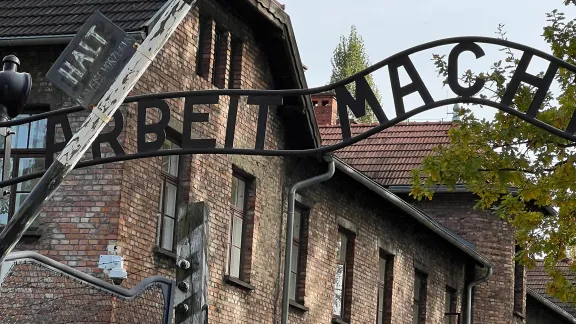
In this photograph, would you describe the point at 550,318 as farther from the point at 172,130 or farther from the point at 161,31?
the point at 161,31

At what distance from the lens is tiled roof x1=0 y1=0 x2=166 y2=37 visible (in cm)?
1656

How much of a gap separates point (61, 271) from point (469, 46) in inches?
138

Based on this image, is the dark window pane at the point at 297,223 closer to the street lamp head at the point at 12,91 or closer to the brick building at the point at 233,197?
the brick building at the point at 233,197

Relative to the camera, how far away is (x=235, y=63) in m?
20.0

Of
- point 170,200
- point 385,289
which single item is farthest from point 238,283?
point 385,289

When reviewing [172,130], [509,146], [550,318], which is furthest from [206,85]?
[550,318]

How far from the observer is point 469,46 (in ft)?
28.7

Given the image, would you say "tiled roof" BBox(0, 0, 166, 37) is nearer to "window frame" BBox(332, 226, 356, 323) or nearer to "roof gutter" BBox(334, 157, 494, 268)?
"roof gutter" BBox(334, 157, 494, 268)

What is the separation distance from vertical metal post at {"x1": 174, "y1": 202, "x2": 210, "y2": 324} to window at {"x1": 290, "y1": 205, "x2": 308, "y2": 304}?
41.5ft

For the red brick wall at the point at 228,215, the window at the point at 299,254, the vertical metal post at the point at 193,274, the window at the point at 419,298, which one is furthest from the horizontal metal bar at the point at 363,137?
the window at the point at 419,298

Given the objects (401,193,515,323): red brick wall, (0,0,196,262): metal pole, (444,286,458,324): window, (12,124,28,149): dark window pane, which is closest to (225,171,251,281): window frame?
(12,124,28,149): dark window pane

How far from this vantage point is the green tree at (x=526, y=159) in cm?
1948

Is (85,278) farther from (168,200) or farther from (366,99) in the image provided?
(168,200)

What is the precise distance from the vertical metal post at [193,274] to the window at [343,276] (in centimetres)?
1480
